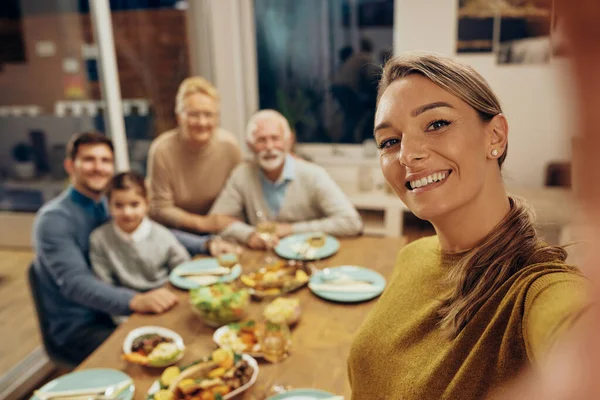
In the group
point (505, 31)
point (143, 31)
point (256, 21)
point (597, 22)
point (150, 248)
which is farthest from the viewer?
point (256, 21)

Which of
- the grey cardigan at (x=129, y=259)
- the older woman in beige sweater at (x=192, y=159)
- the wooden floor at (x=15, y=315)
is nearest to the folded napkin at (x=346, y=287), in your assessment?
the grey cardigan at (x=129, y=259)

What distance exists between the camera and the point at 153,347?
1.34 m

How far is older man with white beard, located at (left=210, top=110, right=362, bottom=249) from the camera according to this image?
2.53 meters

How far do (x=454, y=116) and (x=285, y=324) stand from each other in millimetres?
803

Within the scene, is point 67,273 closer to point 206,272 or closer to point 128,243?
point 128,243

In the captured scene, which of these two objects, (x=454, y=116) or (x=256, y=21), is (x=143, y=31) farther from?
(x=454, y=116)

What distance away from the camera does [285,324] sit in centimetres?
136

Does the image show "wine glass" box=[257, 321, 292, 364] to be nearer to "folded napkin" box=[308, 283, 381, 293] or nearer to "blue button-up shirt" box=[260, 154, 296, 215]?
"folded napkin" box=[308, 283, 381, 293]

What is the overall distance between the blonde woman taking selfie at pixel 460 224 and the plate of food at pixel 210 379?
1.43 feet

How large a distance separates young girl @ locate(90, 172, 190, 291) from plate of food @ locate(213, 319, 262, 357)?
70 cm

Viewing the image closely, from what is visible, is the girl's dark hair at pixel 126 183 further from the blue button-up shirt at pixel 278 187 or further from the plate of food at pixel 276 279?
the blue button-up shirt at pixel 278 187

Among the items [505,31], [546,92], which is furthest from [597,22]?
[505,31]

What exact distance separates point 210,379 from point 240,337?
0.22 metres

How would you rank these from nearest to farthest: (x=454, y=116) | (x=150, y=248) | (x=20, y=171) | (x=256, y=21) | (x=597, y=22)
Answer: (x=597, y=22)
(x=454, y=116)
(x=150, y=248)
(x=256, y=21)
(x=20, y=171)
